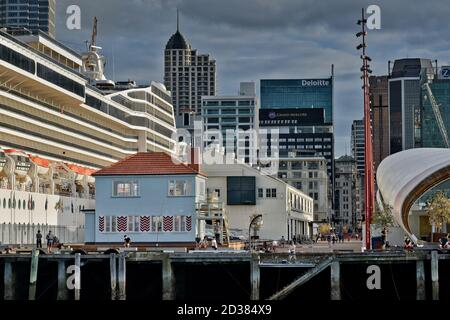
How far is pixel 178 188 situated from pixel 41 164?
27.2m

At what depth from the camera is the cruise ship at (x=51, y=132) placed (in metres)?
77.1

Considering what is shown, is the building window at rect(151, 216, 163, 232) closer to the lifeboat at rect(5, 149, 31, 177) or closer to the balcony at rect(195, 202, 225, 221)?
the balcony at rect(195, 202, 225, 221)

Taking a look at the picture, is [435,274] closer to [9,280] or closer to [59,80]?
[9,280]

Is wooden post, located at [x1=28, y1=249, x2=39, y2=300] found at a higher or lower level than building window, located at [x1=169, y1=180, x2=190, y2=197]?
lower

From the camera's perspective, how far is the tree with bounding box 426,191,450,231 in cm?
7212

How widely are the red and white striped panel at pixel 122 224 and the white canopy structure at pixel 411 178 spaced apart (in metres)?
20.3

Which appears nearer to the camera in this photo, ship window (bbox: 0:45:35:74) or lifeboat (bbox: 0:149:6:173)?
lifeboat (bbox: 0:149:6:173)

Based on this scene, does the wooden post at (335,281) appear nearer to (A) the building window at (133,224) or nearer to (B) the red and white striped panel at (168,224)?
(B) the red and white striped panel at (168,224)

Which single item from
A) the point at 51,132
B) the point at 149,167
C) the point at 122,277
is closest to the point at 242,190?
the point at 51,132

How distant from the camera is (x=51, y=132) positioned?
311ft

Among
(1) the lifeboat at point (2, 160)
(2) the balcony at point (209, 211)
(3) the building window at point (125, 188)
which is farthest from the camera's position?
(1) the lifeboat at point (2, 160)

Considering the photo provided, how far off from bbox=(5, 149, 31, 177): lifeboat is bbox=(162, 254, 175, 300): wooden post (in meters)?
35.2

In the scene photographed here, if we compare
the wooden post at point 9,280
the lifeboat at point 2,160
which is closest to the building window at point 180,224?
the lifeboat at point 2,160

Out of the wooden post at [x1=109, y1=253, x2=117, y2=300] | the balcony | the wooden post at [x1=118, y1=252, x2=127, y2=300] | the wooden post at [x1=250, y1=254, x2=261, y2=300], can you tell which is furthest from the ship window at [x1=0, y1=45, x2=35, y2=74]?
the wooden post at [x1=250, y1=254, x2=261, y2=300]
